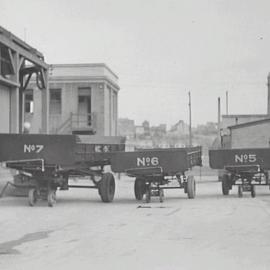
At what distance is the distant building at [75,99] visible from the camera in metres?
41.2

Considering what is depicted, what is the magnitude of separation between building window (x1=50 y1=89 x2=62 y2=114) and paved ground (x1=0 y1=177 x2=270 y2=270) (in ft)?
86.0

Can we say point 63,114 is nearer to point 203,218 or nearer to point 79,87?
point 79,87

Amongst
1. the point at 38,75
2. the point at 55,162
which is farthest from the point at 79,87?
the point at 55,162

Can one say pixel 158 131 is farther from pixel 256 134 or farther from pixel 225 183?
pixel 225 183

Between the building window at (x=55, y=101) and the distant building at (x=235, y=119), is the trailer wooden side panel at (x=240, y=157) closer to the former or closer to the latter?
the building window at (x=55, y=101)

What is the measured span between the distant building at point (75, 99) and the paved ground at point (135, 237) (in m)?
25.0

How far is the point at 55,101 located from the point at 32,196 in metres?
26.7

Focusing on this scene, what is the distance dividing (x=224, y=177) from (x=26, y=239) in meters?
12.2

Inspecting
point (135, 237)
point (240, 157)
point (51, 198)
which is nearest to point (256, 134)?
point (240, 157)

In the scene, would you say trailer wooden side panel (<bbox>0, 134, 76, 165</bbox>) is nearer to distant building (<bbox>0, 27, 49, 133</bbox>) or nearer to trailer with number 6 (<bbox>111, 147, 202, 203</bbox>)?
trailer with number 6 (<bbox>111, 147, 202, 203</bbox>)

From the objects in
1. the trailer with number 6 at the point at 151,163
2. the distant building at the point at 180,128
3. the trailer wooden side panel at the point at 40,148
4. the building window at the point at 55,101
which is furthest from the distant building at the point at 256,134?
the distant building at the point at 180,128

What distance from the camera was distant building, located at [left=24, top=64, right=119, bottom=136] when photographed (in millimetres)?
41156

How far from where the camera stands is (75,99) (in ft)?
136

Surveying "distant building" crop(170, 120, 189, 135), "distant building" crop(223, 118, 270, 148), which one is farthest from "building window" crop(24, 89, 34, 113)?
"distant building" crop(170, 120, 189, 135)
